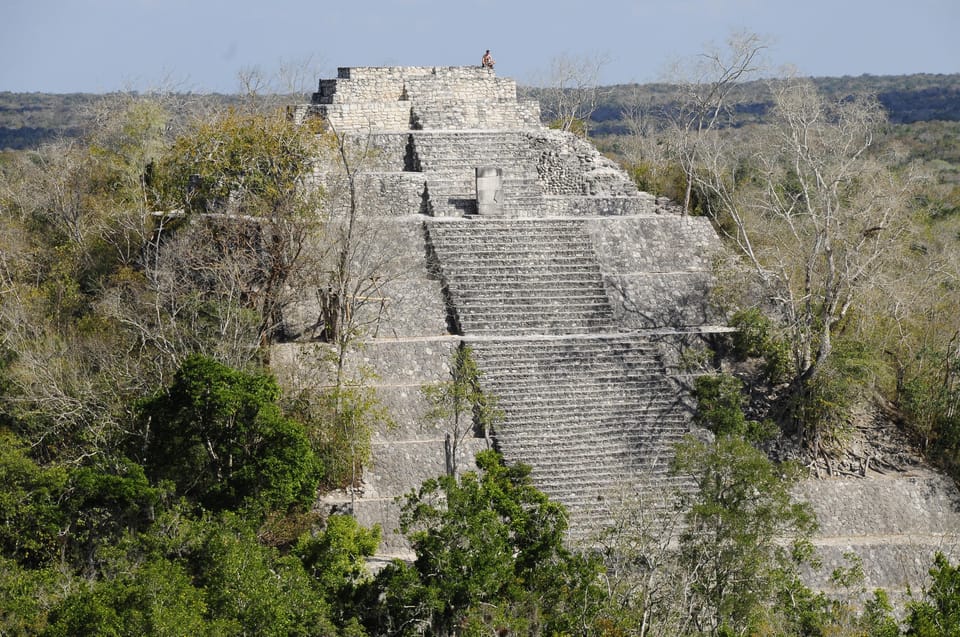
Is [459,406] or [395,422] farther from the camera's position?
[395,422]

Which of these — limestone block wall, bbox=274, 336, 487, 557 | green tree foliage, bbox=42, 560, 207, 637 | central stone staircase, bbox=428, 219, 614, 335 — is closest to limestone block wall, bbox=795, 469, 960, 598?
central stone staircase, bbox=428, 219, 614, 335

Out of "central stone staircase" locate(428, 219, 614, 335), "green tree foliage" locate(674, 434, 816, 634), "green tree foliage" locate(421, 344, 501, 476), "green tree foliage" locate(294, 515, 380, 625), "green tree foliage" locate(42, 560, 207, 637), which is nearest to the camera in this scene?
"green tree foliage" locate(42, 560, 207, 637)

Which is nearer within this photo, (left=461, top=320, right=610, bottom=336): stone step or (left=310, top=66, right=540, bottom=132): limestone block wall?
(left=461, top=320, right=610, bottom=336): stone step

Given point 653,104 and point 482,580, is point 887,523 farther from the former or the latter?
point 653,104

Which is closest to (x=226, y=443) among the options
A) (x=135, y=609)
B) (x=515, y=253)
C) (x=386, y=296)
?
(x=135, y=609)

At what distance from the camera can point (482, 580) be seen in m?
14.6

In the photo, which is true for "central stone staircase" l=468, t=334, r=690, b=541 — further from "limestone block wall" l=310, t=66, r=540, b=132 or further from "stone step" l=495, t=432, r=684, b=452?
"limestone block wall" l=310, t=66, r=540, b=132

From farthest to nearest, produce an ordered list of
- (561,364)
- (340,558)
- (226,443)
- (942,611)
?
(561,364)
(226,443)
(340,558)
(942,611)

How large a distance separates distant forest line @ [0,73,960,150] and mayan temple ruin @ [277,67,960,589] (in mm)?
35008

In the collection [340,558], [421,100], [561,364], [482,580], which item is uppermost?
[421,100]

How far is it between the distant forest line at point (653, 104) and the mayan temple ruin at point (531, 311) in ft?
115

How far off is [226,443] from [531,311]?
6407 mm

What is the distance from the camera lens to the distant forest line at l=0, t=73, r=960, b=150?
68688 mm

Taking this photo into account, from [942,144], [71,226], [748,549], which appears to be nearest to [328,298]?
[71,226]
